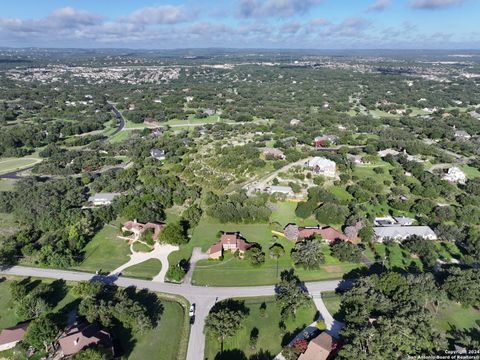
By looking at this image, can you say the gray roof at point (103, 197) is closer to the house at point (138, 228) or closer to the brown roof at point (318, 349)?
the house at point (138, 228)

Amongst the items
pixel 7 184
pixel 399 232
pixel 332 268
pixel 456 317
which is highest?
pixel 399 232

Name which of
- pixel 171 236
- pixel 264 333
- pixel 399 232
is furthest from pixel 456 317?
pixel 171 236

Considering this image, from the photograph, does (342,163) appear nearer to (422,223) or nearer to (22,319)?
(422,223)

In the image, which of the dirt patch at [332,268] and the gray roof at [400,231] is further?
the gray roof at [400,231]

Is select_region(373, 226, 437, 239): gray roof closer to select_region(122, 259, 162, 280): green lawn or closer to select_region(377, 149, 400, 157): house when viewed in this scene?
select_region(122, 259, 162, 280): green lawn

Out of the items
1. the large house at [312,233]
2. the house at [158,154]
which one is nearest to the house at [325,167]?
the large house at [312,233]

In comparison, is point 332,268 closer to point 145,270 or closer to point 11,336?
point 145,270
